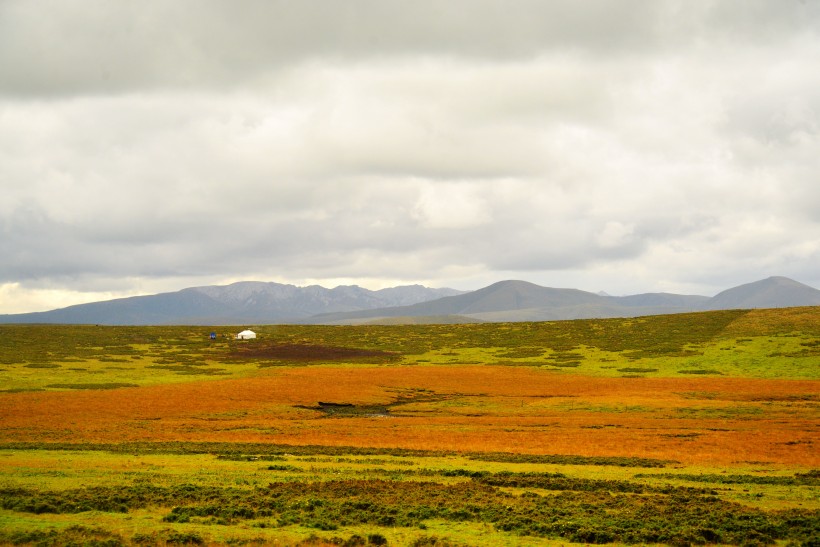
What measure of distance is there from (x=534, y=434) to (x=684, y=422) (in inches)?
704

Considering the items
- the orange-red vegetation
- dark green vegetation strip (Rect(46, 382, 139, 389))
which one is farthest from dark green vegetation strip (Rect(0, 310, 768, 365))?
the orange-red vegetation

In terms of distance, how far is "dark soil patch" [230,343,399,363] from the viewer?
13925cm

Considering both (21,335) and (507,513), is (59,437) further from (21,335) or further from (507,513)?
(21,335)

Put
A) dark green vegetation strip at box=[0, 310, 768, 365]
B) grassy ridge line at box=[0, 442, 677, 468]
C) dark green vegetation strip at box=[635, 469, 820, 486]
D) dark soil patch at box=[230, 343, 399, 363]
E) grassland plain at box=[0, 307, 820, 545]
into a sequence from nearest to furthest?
grassland plain at box=[0, 307, 820, 545], dark green vegetation strip at box=[635, 469, 820, 486], grassy ridge line at box=[0, 442, 677, 468], dark green vegetation strip at box=[0, 310, 768, 365], dark soil patch at box=[230, 343, 399, 363]

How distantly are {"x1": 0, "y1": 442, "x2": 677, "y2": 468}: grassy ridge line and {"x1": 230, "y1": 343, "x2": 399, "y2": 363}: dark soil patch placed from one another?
87079mm

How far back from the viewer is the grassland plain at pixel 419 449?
24250 mm

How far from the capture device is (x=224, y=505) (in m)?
27.2

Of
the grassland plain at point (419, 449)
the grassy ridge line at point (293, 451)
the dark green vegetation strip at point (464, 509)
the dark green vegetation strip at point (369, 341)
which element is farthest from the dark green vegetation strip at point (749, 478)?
the dark green vegetation strip at point (369, 341)

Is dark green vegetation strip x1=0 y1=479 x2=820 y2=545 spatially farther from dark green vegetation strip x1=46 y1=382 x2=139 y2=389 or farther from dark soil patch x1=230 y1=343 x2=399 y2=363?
dark soil patch x1=230 y1=343 x2=399 y2=363

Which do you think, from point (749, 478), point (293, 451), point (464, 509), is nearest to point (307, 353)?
point (293, 451)

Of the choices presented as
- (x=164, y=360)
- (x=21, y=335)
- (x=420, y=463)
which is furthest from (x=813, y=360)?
(x=21, y=335)

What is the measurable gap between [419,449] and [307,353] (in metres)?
105

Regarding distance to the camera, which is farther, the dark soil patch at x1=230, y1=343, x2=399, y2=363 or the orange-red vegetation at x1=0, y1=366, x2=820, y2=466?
the dark soil patch at x1=230, y1=343, x2=399, y2=363

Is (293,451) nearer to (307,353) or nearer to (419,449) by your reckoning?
(419,449)
